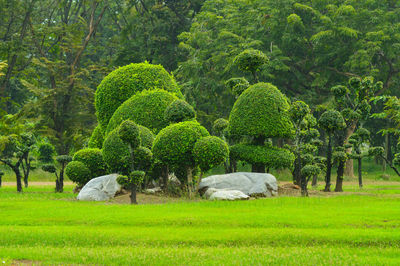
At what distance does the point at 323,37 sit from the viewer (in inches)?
1178

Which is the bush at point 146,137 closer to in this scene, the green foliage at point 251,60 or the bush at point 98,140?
the bush at point 98,140

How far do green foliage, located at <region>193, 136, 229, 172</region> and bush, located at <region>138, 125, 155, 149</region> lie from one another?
7.95 feet

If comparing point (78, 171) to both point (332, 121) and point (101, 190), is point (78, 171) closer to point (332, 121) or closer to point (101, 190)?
point (101, 190)

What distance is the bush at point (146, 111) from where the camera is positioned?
64.1 feet

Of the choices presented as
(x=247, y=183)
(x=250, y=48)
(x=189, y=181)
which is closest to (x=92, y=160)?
(x=189, y=181)

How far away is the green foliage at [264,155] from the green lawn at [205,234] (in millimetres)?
4638

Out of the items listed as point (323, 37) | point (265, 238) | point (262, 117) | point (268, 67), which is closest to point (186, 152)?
point (262, 117)

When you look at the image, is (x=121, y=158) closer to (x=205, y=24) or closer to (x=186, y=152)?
(x=186, y=152)

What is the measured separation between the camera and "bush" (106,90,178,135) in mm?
19531

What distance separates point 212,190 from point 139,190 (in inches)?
130

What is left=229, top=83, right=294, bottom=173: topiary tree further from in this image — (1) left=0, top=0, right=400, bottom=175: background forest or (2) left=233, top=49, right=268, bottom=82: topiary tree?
(1) left=0, top=0, right=400, bottom=175: background forest

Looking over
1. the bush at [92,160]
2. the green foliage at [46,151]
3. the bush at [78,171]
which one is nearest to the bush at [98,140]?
the bush at [92,160]

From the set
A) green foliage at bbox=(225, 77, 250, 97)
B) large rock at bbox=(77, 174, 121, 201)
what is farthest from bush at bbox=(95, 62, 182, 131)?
large rock at bbox=(77, 174, 121, 201)

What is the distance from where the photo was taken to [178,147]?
16.7 meters
